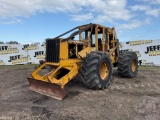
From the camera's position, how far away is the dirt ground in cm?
538

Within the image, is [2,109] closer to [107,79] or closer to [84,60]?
[84,60]

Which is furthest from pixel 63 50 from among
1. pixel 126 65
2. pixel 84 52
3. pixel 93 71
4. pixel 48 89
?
pixel 126 65

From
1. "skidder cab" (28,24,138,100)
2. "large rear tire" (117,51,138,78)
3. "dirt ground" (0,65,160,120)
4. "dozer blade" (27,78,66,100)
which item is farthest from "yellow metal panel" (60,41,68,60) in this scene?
"large rear tire" (117,51,138,78)

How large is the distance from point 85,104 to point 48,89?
149 cm

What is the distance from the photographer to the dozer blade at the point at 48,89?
22.2 feet

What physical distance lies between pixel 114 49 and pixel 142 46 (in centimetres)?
875

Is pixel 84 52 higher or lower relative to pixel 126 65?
higher

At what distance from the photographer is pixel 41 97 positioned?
23.1 feet

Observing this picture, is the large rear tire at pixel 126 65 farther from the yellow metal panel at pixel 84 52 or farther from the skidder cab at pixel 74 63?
the yellow metal panel at pixel 84 52

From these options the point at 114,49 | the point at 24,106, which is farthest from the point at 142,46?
the point at 24,106

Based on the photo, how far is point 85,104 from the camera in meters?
6.29

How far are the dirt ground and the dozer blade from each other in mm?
174

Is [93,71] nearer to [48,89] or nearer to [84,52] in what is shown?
[84,52]

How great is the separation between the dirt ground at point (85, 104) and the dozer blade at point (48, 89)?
6.9 inches
